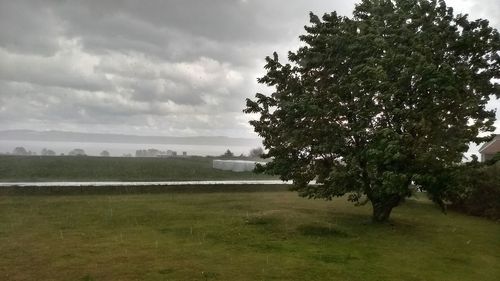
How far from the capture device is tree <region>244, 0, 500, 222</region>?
849 inches

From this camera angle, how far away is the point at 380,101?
2336 centimetres

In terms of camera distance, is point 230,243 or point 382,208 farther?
point 382,208

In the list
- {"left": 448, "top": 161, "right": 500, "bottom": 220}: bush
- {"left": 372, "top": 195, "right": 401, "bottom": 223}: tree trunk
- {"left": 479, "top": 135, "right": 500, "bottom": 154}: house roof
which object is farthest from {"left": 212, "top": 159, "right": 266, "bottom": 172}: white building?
{"left": 372, "top": 195, "right": 401, "bottom": 223}: tree trunk

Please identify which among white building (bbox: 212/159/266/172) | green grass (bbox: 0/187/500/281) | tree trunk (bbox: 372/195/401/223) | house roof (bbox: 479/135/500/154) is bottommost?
green grass (bbox: 0/187/500/281)

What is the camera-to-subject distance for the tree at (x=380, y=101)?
70.7ft

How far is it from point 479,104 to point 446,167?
243 inches

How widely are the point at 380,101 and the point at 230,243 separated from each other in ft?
36.2

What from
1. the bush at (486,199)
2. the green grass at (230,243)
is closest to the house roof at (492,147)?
the bush at (486,199)

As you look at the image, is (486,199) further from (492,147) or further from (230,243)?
(492,147)

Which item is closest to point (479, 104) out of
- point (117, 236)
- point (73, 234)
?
point (117, 236)

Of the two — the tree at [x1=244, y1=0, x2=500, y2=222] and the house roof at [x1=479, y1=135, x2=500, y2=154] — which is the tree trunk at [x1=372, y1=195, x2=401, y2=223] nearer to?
the tree at [x1=244, y1=0, x2=500, y2=222]

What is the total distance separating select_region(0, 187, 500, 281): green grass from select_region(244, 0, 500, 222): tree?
108 inches

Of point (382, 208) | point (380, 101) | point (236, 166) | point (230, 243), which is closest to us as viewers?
point (230, 243)

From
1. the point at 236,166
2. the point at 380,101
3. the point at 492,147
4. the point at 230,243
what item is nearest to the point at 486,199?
the point at 380,101
